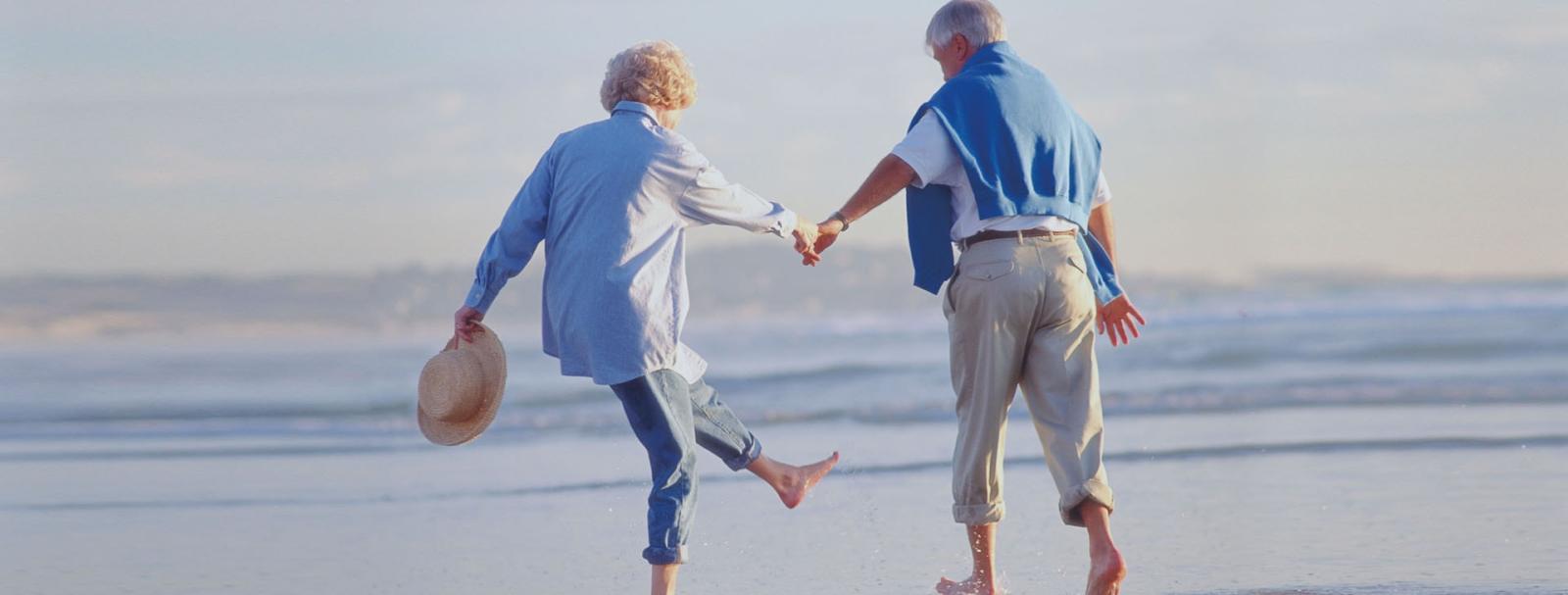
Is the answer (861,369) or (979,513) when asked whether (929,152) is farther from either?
(861,369)

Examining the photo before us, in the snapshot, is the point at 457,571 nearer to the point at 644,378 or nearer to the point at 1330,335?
the point at 644,378

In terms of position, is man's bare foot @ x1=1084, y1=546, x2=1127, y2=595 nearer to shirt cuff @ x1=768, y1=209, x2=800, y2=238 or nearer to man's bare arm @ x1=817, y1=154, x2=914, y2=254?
man's bare arm @ x1=817, y1=154, x2=914, y2=254

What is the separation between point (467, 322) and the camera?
13.8ft

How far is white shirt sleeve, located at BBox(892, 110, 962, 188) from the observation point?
4.07 metres

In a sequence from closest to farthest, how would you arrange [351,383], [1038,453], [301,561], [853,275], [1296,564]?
[1296,564], [301,561], [1038,453], [351,383], [853,275]

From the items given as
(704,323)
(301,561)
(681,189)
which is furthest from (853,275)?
(681,189)

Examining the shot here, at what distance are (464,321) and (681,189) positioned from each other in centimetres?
71

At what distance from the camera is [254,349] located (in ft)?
56.2

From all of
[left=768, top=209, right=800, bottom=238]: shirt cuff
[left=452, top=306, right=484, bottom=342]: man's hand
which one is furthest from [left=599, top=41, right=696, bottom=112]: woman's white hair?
[left=452, top=306, right=484, bottom=342]: man's hand

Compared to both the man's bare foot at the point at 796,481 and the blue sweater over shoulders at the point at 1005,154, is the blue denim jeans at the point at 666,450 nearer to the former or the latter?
the man's bare foot at the point at 796,481

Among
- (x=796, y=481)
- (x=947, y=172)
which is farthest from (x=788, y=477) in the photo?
(x=947, y=172)

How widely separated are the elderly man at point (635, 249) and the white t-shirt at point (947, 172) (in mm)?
418

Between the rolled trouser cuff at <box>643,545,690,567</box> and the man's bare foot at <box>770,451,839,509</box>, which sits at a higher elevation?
the man's bare foot at <box>770,451,839,509</box>

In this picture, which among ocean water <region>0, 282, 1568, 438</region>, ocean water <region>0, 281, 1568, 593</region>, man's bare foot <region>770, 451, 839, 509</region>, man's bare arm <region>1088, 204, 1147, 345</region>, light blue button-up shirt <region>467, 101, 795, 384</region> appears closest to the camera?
light blue button-up shirt <region>467, 101, 795, 384</region>
